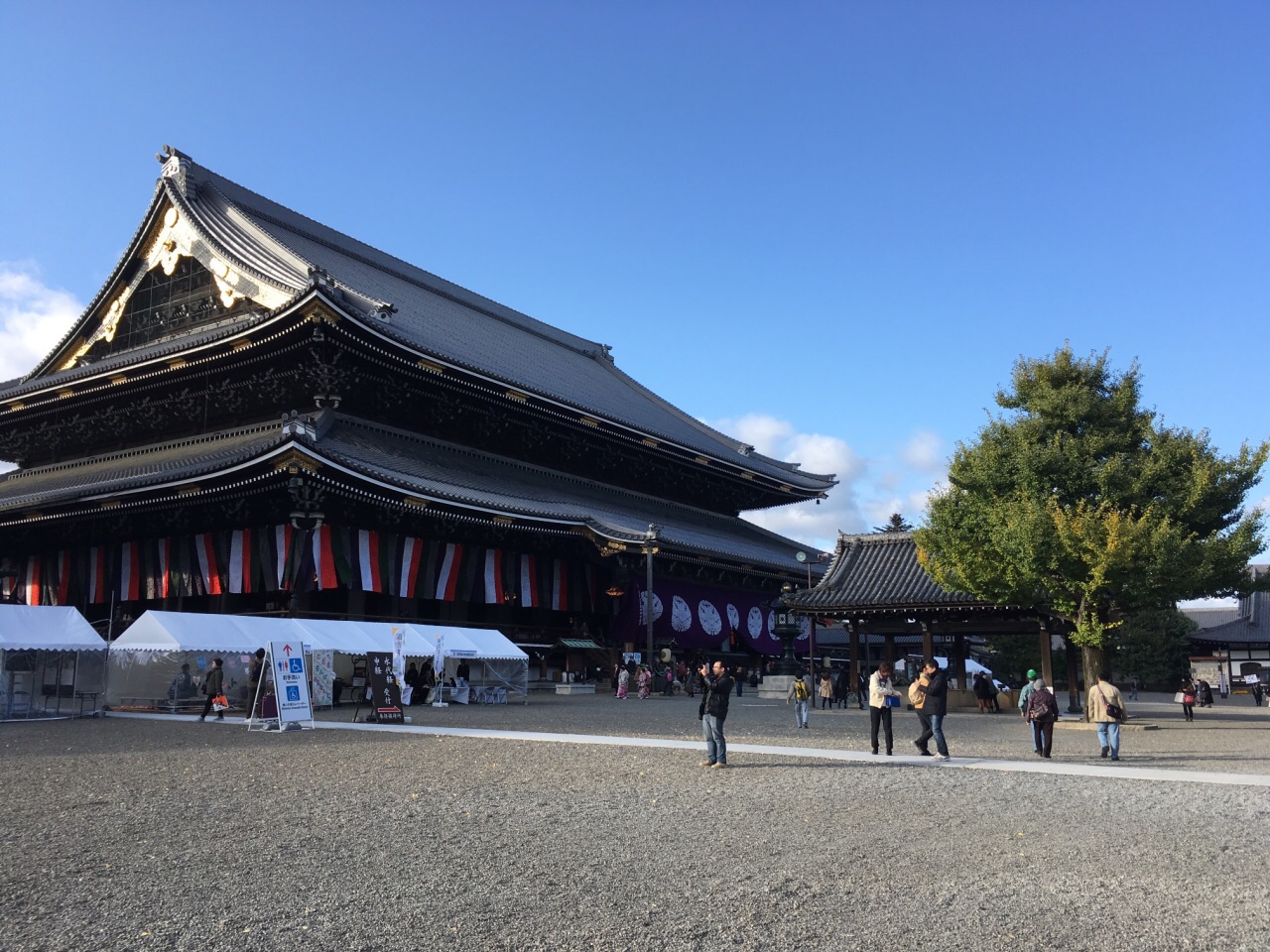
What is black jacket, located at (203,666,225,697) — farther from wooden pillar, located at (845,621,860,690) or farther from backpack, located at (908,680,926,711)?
wooden pillar, located at (845,621,860,690)

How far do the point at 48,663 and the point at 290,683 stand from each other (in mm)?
8057

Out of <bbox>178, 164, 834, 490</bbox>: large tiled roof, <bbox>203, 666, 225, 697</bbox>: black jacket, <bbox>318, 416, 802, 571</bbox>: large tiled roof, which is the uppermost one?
<bbox>178, 164, 834, 490</bbox>: large tiled roof

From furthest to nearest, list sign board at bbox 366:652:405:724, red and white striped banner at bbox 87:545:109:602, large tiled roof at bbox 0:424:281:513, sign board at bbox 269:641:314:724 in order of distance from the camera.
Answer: red and white striped banner at bbox 87:545:109:602 → large tiled roof at bbox 0:424:281:513 → sign board at bbox 366:652:405:724 → sign board at bbox 269:641:314:724

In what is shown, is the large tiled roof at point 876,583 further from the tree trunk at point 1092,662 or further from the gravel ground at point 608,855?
the gravel ground at point 608,855

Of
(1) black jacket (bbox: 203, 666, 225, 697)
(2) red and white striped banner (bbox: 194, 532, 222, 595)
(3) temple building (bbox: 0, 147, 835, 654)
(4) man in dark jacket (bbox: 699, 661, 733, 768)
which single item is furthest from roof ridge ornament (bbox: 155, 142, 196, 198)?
(4) man in dark jacket (bbox: 699, 661, 733, 768)

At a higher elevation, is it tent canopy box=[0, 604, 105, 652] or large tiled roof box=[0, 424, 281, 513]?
large tiled roof box=[0, 424, 281, 513]

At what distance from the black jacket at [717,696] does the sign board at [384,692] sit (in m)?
9.93

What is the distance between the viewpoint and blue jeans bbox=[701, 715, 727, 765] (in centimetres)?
1430

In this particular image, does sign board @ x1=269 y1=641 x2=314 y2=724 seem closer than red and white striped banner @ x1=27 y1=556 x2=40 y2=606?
Yes

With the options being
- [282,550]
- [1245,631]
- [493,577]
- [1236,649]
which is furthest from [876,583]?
[1236,649]

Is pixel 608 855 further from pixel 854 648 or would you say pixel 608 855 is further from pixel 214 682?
pixel 854 648

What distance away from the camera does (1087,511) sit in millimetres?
22984

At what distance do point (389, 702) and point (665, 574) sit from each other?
69.2ft

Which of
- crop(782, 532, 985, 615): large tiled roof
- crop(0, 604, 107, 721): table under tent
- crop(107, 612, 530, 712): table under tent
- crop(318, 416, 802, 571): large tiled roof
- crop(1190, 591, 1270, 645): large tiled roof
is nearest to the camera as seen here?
crop(0, 604, 107, 721): table under tent
